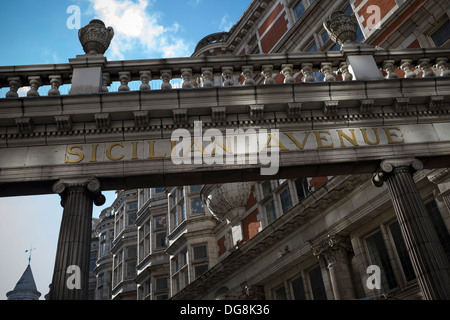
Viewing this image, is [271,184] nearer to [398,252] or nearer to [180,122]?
[398,252]

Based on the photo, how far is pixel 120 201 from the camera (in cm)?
4912

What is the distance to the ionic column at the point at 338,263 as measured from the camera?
15.7 m

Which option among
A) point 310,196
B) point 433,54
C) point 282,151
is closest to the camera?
point 282,151

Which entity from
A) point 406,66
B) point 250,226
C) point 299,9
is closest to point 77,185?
point 406,66

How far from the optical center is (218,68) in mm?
11344

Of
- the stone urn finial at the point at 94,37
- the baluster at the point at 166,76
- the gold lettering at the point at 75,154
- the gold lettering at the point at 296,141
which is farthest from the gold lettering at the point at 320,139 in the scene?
the stone urn finial at the point at 94,37

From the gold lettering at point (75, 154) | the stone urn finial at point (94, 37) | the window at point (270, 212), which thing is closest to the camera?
the gold lettering at point (75, 154)

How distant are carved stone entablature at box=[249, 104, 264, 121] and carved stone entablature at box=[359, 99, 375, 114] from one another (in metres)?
2.51

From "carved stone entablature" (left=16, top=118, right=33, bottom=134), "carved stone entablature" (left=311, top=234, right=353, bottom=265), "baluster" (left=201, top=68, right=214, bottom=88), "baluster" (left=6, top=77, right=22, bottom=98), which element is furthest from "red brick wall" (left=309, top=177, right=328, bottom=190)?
"baluster" (left=6, top=77, right=22, bottom=98)

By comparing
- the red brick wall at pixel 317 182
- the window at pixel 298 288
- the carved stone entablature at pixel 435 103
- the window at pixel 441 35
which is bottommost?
the window at pixel 298 288

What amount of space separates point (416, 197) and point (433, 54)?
185 inches

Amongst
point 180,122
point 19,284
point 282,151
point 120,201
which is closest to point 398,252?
point 282,151

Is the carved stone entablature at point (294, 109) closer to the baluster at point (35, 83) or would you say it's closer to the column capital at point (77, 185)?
the column capital at point (77, 185)
